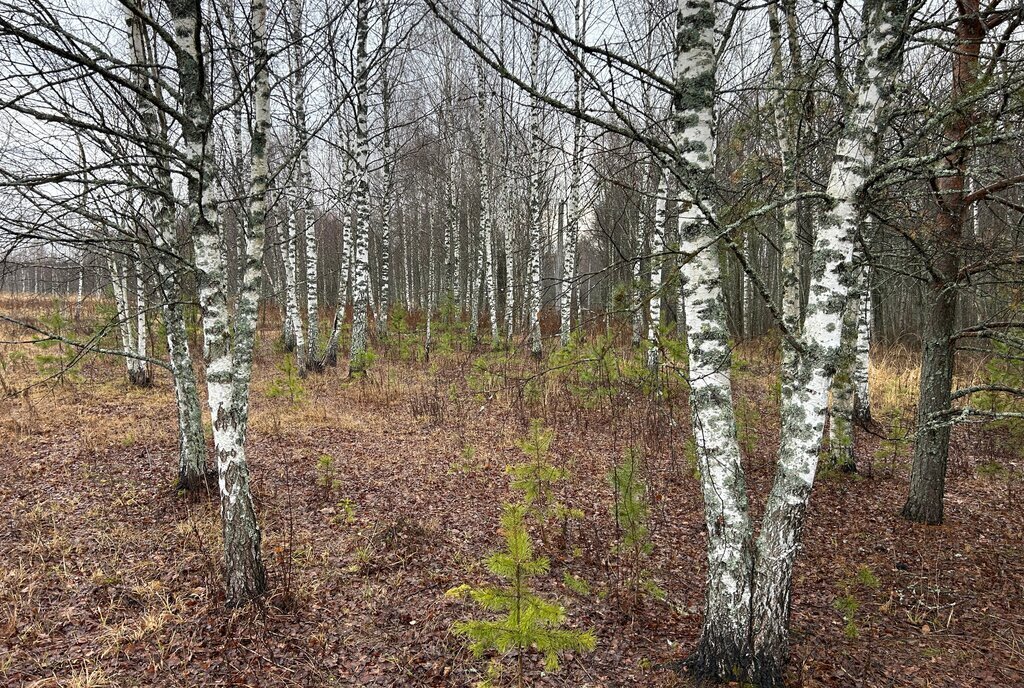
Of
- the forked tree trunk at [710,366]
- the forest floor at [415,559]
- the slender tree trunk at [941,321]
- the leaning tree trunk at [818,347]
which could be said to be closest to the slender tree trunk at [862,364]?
the forest floor at [415,559]

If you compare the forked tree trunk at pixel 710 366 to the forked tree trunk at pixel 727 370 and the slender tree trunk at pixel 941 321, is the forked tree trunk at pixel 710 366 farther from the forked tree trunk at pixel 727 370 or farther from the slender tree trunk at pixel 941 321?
the slender tree trunk at pixel 941 321

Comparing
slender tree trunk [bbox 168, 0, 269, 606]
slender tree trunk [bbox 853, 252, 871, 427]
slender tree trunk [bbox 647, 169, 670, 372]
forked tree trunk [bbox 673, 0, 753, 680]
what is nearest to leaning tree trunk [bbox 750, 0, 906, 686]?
forked tree trunk [bbox 673, 0, 753, 680]

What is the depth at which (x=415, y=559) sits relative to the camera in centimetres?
473

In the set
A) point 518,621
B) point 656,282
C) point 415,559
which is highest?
point 656,282

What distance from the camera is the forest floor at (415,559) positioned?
346cm

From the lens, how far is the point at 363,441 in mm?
7703

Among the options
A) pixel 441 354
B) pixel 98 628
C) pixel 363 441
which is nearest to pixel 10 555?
pixel 98 628

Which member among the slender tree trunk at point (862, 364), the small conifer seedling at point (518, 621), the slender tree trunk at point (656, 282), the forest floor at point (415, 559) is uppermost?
the slender tree trunk at point (656, 282)

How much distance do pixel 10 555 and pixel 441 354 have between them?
8799 millimetres

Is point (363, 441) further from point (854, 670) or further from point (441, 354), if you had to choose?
point (854, 670)

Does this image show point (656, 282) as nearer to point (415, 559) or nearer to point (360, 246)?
point (415, 559)

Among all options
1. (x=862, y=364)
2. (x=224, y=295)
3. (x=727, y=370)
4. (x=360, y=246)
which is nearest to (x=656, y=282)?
(x=862, y=364)

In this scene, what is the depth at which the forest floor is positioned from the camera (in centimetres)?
346

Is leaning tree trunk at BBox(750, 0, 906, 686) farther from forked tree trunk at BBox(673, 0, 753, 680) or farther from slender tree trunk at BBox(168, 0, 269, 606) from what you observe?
slender tree trunk at BBox(168, 0, 269, 606)
